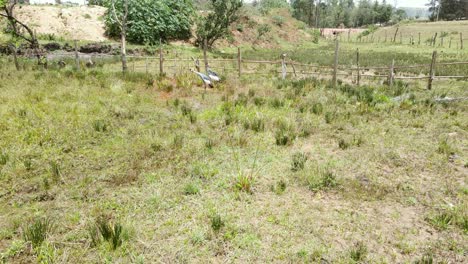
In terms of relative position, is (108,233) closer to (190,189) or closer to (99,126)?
(190,189)

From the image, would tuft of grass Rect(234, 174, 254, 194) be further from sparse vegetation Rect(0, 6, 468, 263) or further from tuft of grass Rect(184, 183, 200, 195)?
tuft of grass Rect(184, 183, 200, 195)

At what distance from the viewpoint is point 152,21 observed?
22.8m

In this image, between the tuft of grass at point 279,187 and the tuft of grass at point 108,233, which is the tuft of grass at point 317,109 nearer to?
the tuft of grass at point 279,187

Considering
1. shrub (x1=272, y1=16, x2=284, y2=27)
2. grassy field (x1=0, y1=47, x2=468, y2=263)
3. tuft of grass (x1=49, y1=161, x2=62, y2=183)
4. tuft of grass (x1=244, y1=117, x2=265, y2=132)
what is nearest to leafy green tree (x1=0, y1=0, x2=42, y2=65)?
grassy field (x1=0, y1=47, x2=468, y2=263)

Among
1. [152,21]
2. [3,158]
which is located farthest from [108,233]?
[152,21]

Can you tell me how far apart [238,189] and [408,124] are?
17.4 ft

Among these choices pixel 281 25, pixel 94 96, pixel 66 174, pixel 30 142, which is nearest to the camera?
pixel 66 174

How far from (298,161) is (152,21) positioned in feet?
67.9

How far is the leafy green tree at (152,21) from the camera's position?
2214cm

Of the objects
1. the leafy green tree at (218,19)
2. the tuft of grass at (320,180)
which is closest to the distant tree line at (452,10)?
the leafy green tree at (218,19)

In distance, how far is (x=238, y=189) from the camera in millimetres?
4777

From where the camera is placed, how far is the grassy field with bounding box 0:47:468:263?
358 cm

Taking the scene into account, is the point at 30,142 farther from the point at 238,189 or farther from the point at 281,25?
the point at 281,25

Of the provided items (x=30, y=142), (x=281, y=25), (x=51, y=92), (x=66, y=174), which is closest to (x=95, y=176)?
(x=66, y=174)
